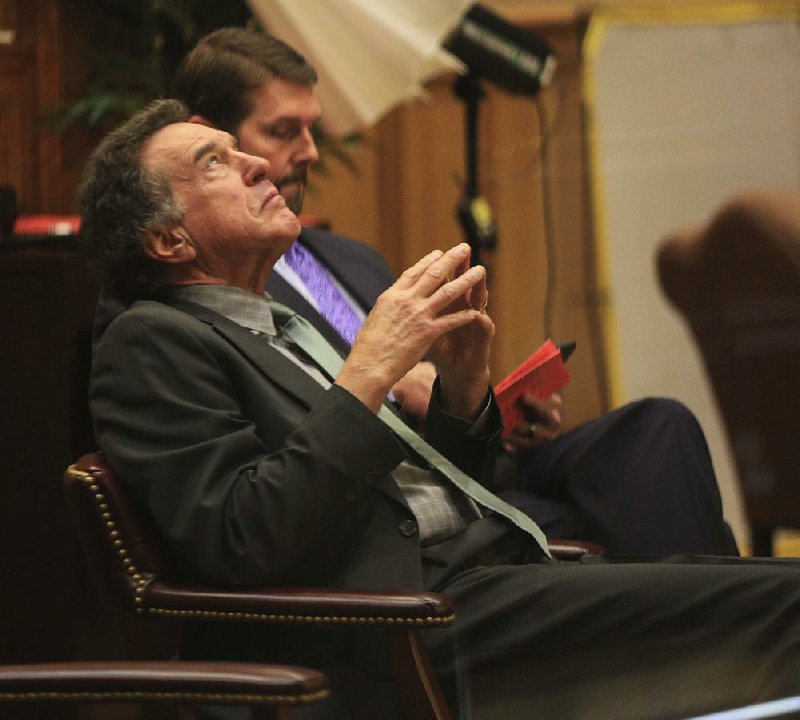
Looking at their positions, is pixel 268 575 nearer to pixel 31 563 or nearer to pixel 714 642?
pixel 714 642

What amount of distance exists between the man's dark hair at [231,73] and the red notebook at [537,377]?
0.81 meters

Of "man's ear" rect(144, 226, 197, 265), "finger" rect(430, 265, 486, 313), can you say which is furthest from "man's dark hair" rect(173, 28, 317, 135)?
"finger" rect(430, 265, 486, 313)

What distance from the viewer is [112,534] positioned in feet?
4.86

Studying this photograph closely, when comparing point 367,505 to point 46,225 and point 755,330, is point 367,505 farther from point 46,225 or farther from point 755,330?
point 755,330

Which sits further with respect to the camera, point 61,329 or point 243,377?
point 61,329

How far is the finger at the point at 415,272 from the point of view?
1.56 m

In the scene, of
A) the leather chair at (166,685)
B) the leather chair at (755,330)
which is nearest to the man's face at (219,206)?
the leather chair at (166,685)

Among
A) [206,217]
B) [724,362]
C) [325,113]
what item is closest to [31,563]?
[206,217]

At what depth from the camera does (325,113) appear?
3059mm

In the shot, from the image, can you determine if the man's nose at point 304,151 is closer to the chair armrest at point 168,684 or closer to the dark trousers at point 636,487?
the dark trousers at point 636,487

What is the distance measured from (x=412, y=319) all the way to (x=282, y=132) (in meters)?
0.96

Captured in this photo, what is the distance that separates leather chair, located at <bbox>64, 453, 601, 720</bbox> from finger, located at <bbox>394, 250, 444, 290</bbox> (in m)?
0.38

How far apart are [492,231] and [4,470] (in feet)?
5.09

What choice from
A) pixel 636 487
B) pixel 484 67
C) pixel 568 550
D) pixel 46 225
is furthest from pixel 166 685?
pixel 484 67
